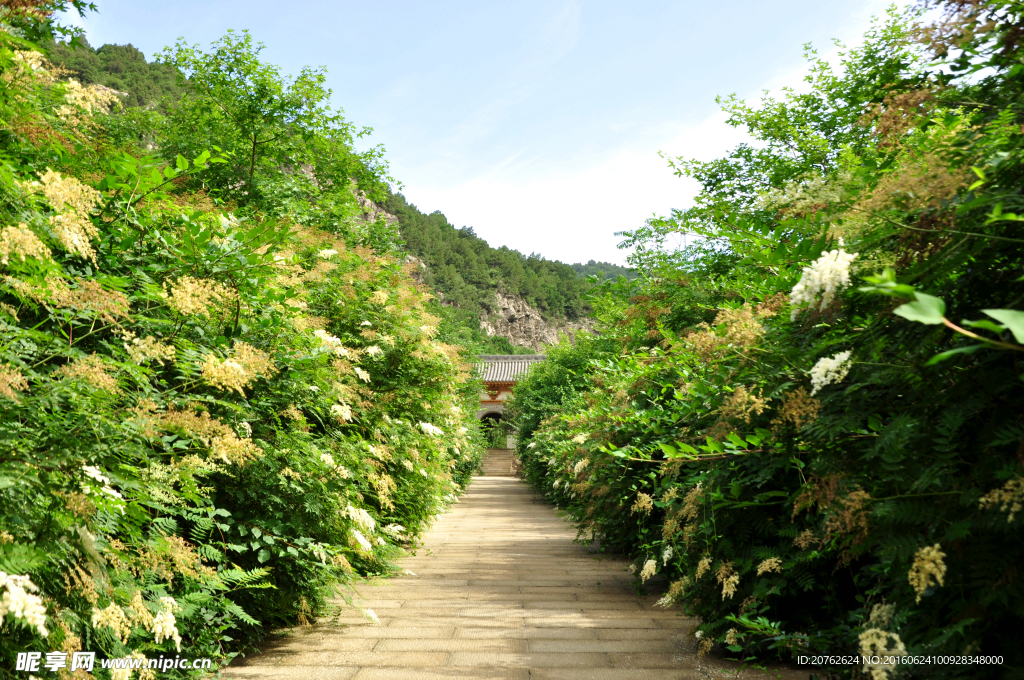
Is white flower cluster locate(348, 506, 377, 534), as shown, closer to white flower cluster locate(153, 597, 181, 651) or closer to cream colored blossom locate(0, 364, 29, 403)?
white flower cluster locate(153, 597, 181, 651)

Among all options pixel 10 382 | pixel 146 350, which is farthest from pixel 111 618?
pixel 146 350

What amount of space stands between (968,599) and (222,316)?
3336 millimetres

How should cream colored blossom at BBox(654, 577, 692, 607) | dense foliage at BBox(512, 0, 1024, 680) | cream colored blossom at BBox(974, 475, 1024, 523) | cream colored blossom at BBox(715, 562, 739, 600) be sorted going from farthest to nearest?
cream colored blossom at BBox(654, 577, 692, 607) < cream colored blossom at BBox(715, 562, 739, 600) < dense foliage at BBox(512, 0, 1024, 680) < cream colored blossom at BBox(974, 475, 1024, 523)

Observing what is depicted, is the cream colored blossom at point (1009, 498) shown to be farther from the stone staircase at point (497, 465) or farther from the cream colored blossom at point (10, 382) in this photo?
the stone staircase at point (497, 465)

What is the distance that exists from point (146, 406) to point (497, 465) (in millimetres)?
29878

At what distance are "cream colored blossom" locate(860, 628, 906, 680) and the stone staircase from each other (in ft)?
90.5

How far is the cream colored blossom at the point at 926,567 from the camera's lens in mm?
1619

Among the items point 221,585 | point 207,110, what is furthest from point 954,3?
point 207,110

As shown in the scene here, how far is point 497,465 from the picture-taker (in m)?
31.5

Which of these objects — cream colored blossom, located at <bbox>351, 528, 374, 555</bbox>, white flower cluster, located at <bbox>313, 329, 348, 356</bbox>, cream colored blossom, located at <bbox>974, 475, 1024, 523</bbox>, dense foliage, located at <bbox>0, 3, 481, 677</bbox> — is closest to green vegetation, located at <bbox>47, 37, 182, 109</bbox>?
white flower cluster, located at <bbox>313, 329, 348, 356</bbox>

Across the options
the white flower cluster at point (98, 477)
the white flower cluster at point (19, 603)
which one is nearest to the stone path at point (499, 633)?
the white flower cluster at point (98, 477)

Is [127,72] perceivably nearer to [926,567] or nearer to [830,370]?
[830,370]

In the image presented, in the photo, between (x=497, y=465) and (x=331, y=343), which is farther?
(x=497, y=465)

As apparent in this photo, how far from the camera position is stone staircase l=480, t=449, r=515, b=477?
30.1 m
